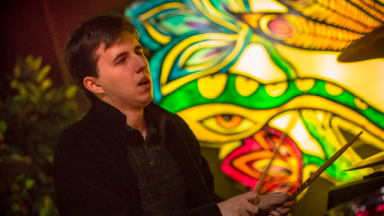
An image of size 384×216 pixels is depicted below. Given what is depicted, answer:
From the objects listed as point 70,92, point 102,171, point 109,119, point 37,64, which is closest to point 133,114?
point 109,119

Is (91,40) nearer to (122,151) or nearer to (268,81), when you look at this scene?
(122,151)

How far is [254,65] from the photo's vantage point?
168 cm

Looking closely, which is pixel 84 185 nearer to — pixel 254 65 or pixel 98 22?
pixel 98 22

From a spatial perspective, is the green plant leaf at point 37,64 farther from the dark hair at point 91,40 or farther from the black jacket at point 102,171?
the black jacket at point 102,171

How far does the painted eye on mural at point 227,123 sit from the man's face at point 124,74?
0.57 m

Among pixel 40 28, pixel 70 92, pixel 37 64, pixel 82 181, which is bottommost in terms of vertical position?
pixel 82 181

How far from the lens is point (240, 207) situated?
0.93 meters

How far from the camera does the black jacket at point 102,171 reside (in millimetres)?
941

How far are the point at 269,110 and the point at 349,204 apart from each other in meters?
1.06

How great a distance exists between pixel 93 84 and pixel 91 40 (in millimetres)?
149

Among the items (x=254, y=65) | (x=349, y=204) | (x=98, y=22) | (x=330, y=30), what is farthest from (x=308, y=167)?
(x=98, y=22)

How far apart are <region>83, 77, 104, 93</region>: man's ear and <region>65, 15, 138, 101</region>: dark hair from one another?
15 millimetres

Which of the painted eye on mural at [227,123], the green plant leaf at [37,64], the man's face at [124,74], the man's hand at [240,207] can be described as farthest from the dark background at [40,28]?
the man's hand at [240,207]

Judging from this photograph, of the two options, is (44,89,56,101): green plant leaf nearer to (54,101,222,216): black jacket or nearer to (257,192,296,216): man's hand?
(54,101,222,216): black jacket
